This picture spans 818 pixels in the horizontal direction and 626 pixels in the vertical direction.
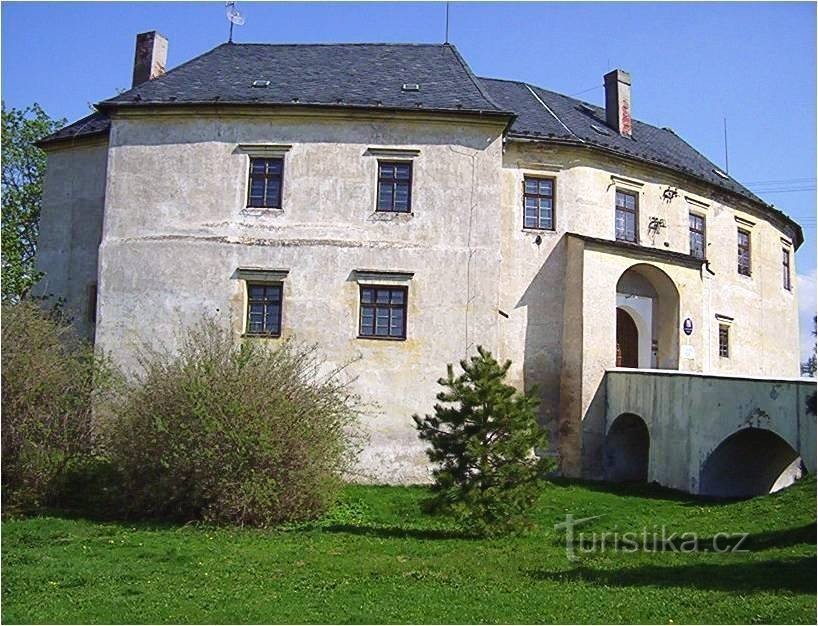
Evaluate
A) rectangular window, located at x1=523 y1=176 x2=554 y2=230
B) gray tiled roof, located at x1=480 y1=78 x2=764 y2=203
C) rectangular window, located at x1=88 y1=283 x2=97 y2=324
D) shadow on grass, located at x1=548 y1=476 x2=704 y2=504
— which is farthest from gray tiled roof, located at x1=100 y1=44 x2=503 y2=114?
shadow on grass, located at x1=548 y1=476 x2=704 y2=504

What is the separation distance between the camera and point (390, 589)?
412 inches

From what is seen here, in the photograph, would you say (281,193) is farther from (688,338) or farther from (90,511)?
(688,338)

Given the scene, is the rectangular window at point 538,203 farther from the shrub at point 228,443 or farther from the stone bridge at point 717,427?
the shrub at point 228,443

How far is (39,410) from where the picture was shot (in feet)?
52.8

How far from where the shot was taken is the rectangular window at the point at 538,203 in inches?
935

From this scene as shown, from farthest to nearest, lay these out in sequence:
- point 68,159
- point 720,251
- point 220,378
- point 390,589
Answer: point 720,251, point 68,159, point 220,378, point 390,589

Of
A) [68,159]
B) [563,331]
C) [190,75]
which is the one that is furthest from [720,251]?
[68,159]

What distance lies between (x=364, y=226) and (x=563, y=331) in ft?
19.8

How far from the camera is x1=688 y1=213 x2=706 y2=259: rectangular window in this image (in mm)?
27062

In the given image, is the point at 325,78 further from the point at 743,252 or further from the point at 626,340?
the point at 743,252

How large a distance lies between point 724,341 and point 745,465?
9.05 meters

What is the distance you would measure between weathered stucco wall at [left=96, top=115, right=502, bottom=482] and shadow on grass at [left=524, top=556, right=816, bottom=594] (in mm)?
9447

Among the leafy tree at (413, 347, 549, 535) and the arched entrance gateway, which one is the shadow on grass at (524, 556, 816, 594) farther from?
the arched entrance gateway

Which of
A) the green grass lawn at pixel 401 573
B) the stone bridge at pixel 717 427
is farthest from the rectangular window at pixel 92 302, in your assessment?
the stone bridge at pixel 717 427
